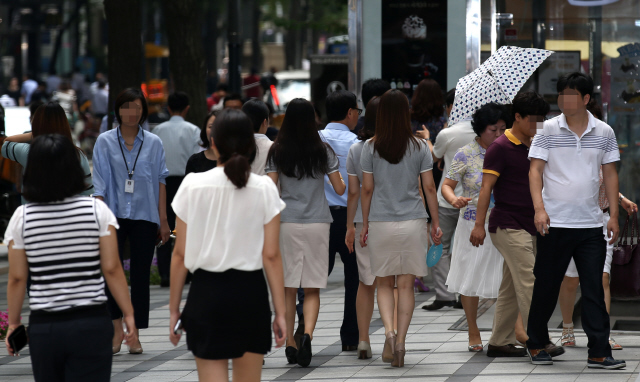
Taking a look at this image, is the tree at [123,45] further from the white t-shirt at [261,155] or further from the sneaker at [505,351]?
the sneaker at [505,351]

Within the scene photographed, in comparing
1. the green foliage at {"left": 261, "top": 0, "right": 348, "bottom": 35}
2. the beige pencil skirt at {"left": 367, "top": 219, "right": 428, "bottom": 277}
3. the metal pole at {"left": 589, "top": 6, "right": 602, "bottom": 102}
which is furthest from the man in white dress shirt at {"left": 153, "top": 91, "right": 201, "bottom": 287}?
the green foliage at {"left": 261, "top": 0, "right": 348, "bottom": 35}

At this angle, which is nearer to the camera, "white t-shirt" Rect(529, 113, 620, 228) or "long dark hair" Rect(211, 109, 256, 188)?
"long dark hair" Rect(211, 109, 256, 188)

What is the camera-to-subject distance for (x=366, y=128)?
22.2 feet

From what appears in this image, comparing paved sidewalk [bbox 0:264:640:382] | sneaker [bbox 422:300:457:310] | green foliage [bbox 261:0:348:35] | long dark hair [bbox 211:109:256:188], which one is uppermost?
green foliage [bbox 261:0:348:35]

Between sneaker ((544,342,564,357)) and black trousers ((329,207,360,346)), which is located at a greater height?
black trousers ((329,207,360,346))

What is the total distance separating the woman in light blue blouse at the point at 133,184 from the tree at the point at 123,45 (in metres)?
4.26

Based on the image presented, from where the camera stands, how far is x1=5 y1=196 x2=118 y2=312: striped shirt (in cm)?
407

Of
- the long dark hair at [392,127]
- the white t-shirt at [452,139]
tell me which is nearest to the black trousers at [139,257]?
the long dark hair at [392,127]

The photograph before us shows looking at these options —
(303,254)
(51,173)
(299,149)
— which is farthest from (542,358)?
(51,173)

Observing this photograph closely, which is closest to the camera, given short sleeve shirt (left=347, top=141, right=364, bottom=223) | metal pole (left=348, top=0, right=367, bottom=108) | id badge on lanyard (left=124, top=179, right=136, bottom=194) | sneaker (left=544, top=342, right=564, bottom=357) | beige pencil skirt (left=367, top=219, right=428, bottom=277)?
beige pencil skirt (left=367, top=219, right=428, bottom=277)

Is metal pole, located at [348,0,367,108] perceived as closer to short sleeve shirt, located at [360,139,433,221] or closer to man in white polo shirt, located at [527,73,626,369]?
short sleeve shirt, located at [360,139,433,221]

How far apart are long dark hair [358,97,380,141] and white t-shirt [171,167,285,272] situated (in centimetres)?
261

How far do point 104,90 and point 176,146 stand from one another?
22088mm

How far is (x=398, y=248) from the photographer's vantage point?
645cm
